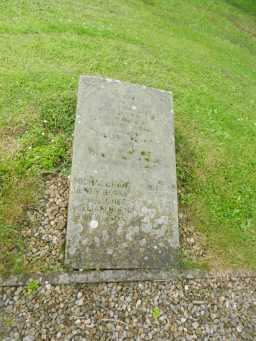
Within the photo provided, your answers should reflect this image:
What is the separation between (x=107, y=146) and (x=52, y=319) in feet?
8.57

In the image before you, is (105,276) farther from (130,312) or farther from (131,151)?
(131,151)

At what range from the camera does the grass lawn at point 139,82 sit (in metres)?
5.22

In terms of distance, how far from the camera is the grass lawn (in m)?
5.22

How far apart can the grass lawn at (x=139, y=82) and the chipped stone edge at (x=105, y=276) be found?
0.56 feet

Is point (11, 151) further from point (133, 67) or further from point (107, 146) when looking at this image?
point (133, 67)

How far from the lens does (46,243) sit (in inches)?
176

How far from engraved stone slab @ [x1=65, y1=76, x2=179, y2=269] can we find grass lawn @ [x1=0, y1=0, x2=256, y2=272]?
67cm

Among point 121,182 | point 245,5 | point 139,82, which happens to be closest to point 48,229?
point 121,182

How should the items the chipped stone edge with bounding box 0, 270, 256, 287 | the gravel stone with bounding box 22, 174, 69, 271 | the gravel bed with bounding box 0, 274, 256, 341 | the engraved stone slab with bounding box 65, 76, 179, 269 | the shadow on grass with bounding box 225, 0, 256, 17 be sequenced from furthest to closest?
1. the shadow on grass with bounding box 225, 0, 256, 17
2. the engraved stone slab with bounding box 65, 76, 179, 269
3. the gravel stone with bounding box 22, 174, 69, 271
4. the chipped stone edge with bounding box 0, 270, 256, 287
5. the gravel bed with bounding box 0, 274, 256, 341

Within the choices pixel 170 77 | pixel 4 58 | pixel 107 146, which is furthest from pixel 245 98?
pixel 4 58

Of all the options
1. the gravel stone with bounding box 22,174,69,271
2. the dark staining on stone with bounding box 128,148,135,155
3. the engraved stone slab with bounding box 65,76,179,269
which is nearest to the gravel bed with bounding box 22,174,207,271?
the gravel stone with bounding box 22,174,69,271

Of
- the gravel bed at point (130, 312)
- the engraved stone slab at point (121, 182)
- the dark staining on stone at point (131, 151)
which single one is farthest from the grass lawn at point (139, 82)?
A: the dark staining on stone at point (131, 151)

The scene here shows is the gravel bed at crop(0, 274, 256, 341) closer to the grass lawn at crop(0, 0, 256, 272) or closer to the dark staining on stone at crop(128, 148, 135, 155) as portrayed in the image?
the grass lawn at crop(0, 0, 256, 272)

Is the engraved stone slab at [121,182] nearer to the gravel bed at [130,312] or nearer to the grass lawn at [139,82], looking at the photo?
the gravel bed at [130,312]
